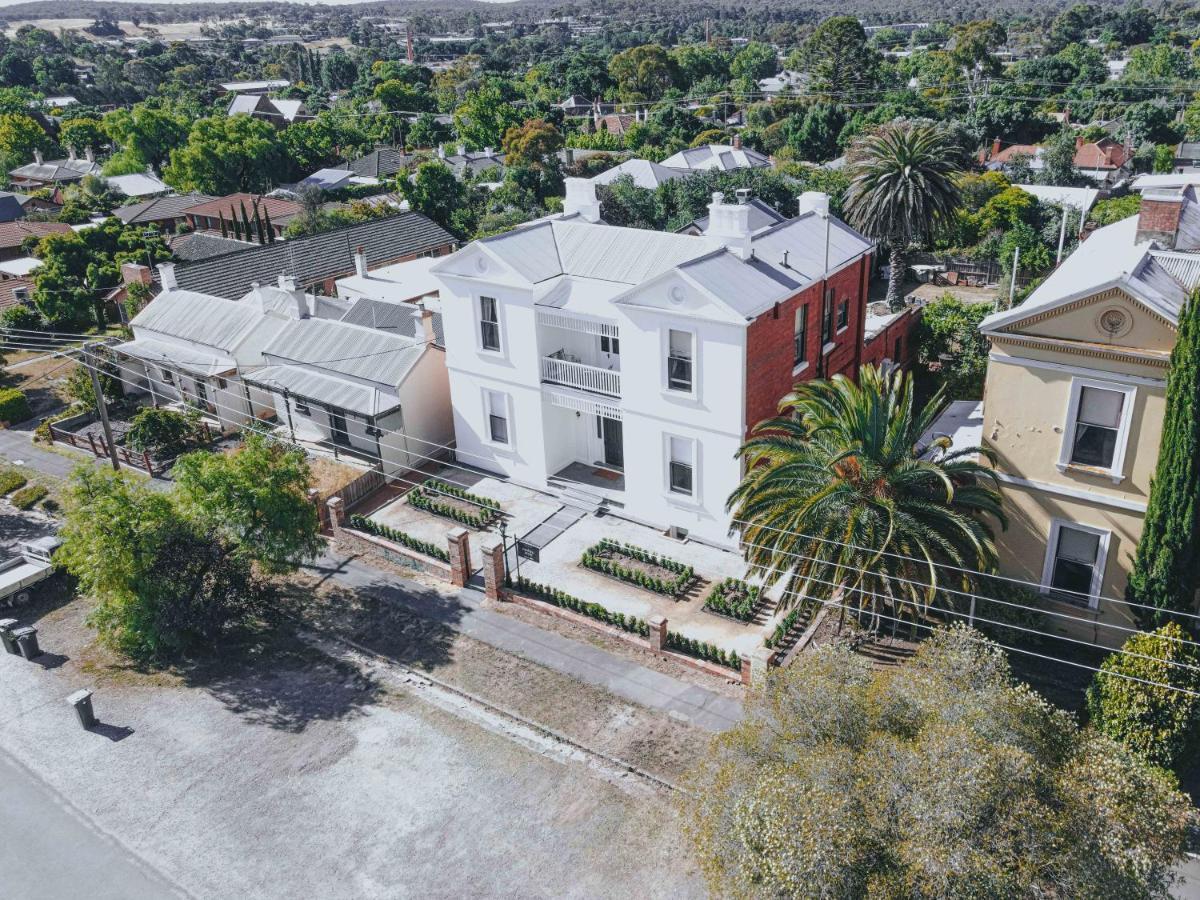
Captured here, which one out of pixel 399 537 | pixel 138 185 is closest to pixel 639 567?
pixel 399 537

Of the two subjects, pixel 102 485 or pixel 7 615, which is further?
pixel 7 615

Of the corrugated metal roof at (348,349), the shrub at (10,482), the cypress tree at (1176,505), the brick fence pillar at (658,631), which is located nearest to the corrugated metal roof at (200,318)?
the corrugated metal roof at (348,349)

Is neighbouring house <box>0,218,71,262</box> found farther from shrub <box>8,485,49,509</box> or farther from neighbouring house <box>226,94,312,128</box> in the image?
neighbouring house <box>226,94,312,128</box>

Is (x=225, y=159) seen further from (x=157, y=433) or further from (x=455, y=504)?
(x=455, y=504)

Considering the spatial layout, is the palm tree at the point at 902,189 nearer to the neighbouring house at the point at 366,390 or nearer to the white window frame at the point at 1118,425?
the neighbouring house at the point at 366,390

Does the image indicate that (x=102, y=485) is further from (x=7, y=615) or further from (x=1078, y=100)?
(x=1078, y=100)

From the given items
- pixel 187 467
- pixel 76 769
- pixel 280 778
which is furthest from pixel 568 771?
pixel 187 467
